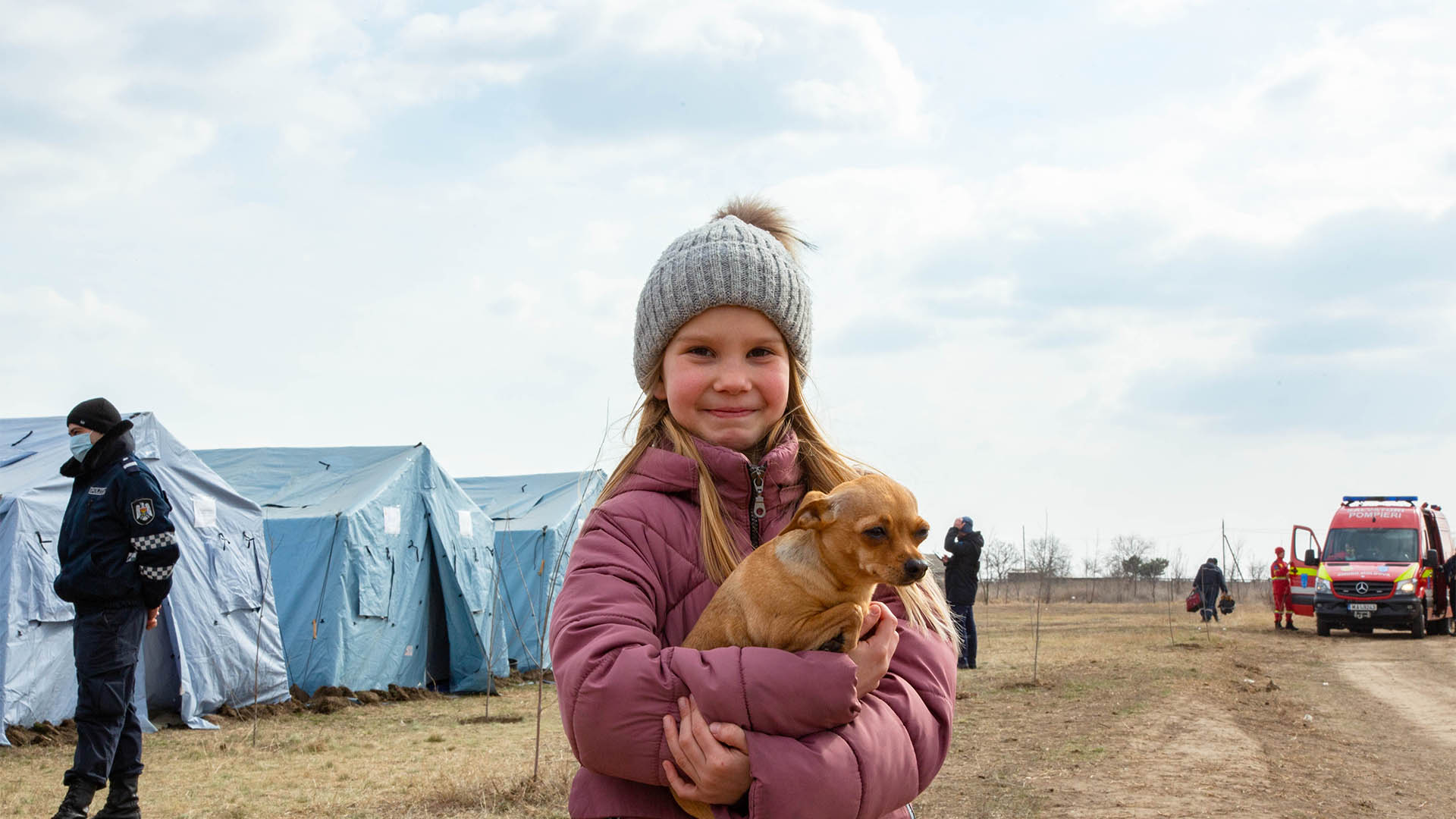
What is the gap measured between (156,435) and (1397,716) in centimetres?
1421

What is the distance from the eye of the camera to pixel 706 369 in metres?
2.38

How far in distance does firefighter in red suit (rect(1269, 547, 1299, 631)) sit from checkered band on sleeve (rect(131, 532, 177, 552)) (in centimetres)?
2672

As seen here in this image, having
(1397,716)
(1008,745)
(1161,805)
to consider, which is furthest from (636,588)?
(1397,716)

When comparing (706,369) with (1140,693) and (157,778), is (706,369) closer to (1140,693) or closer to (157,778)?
(157,778)

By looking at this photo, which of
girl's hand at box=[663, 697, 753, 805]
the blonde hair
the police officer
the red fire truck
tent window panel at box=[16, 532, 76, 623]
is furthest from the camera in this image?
Result: the red fire truck

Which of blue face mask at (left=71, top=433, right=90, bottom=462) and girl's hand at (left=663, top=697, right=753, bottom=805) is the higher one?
blue face mask at (left=71, top=433, right=90, bottom=462)

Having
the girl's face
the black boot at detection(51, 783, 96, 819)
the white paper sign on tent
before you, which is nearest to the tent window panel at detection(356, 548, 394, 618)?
the white paper sign on tent

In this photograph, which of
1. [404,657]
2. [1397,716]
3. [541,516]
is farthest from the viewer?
[541,516]

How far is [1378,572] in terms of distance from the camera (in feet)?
76.1

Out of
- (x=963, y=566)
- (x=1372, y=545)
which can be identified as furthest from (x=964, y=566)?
(x=1372, y=545)

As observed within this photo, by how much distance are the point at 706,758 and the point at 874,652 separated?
0.38m

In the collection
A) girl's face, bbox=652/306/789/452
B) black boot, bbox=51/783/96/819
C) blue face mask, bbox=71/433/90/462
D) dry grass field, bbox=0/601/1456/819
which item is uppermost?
blue face mask, bbox=71/433/90/462

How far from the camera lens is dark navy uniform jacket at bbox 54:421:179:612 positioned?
698 cm

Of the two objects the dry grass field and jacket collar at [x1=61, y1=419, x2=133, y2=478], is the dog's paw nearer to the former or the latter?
the dry grass field
